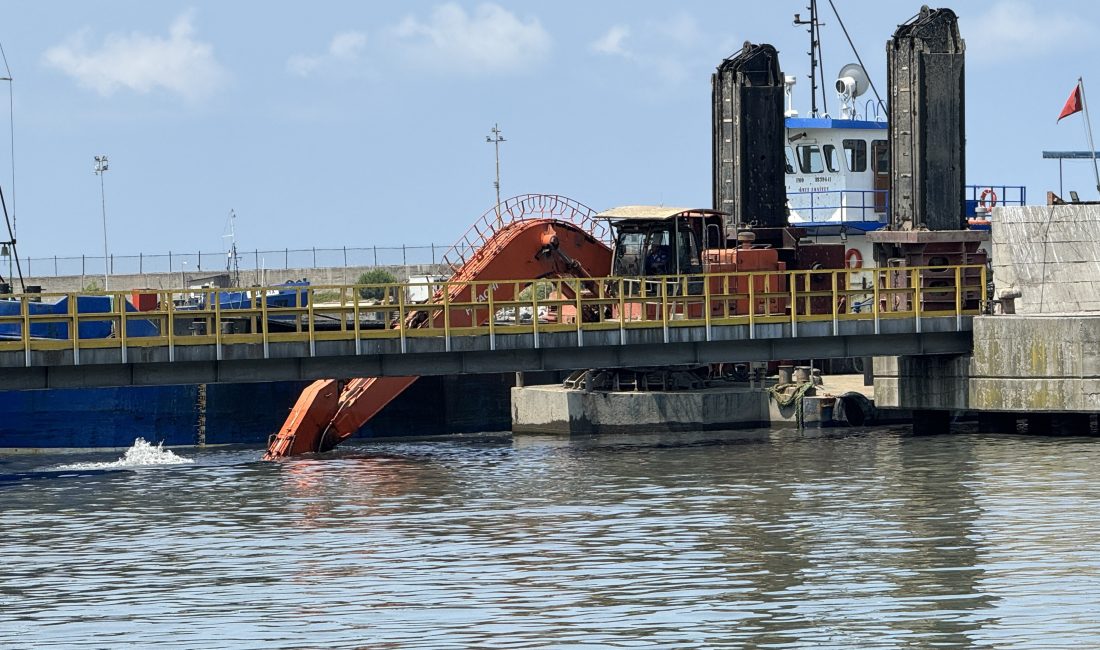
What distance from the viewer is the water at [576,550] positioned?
18312 mm

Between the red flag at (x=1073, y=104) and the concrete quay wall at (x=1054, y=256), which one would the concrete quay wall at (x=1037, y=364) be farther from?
the red flag at (x=1073, y=104)

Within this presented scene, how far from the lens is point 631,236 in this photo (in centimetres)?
4088

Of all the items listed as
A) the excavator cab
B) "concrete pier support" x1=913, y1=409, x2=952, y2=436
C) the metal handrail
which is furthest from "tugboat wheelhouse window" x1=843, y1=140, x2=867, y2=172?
"concrete pier support" x1=913, y1=409, x2=952, y2=436

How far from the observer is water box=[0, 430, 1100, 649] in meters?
18.3

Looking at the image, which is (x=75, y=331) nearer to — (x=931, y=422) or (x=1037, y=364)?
(x=931, y=422)

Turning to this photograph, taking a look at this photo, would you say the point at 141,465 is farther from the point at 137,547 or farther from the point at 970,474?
the point at 970,474

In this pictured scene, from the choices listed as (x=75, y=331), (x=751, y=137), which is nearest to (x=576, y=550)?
(x=75, y=331)

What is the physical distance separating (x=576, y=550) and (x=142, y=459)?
18.5 m

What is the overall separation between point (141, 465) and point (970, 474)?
56.8 feet

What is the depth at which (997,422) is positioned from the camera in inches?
1510

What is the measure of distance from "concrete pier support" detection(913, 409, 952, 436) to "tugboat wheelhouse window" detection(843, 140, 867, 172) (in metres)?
12.5

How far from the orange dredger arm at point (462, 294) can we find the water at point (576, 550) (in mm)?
1779

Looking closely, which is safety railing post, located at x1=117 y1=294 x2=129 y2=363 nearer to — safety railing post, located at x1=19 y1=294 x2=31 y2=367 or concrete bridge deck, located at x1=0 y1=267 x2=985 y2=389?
concrete bridge deck, located at x1=0 y1=267 x2=985 y2=389

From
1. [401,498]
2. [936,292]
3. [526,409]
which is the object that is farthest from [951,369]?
[401,498]
